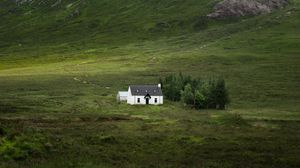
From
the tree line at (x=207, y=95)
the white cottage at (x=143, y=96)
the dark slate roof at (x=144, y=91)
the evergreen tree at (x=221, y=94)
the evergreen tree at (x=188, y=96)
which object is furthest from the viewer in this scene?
the dark slate roof at (x=144, y=91)

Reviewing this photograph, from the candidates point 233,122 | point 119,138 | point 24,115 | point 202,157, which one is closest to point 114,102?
point 24,115

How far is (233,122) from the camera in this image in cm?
9294

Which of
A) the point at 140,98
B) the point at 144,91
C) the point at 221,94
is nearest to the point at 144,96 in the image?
the point at 140,98

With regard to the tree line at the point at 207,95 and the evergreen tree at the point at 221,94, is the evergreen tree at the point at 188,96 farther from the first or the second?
the evergreen tree at the point at 221,94

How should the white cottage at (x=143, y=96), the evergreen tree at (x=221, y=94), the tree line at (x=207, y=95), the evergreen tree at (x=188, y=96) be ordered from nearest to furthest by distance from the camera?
the evergreen tree at (x=221, y=94) < the tree line at (x=207, y=95) < the evergreen tree at (x=188, y=96) < the white cottage at (x=143, y=96)

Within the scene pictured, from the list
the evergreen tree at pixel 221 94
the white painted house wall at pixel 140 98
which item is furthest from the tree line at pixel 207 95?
the white painted house wall at pixel 140 98

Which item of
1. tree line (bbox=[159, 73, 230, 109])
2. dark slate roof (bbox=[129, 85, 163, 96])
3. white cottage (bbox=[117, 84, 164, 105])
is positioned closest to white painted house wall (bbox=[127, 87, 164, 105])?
white cottage (bbox=[117, 84, 164, 105])

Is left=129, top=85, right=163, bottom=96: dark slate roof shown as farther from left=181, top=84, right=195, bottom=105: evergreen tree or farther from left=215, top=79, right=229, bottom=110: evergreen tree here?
left=215, top=79, right=229, bottom=110: evergreen tree

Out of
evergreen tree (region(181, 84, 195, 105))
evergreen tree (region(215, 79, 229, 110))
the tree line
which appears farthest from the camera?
evergreen tree (region(181, 84, 195, 105))

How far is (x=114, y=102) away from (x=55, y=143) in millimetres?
56616

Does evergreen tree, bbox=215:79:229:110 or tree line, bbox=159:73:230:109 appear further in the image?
tree line, bbox=159:73:230:109

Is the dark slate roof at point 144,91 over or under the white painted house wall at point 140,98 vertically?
over

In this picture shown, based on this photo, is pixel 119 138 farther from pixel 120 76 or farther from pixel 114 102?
pixel 120 76

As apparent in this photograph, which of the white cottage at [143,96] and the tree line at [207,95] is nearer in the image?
the tree line at [207,95]
